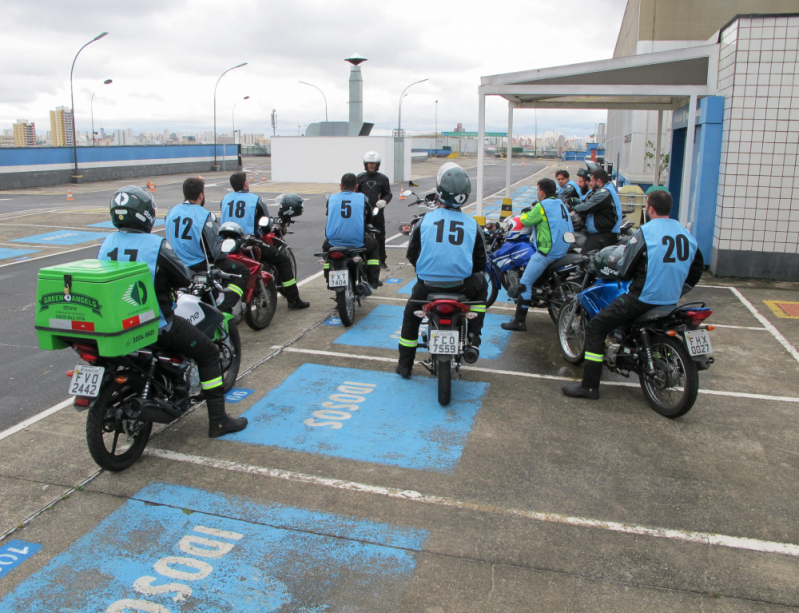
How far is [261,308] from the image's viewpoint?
7.53 meters

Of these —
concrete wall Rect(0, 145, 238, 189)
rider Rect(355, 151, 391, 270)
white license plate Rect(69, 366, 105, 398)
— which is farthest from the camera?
concrete wall Rect(0, 145, 238, 189)

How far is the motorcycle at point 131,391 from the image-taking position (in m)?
3.92

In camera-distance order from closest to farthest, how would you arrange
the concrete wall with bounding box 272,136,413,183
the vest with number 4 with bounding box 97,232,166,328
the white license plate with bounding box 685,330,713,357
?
the vest with number 4 with bounding box 97,232,166,328 < the white license plate with bounding box 685,330,713,357 < the concrete wall with bounding box 272,136,413,183

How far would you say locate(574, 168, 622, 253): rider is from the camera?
7656 mm

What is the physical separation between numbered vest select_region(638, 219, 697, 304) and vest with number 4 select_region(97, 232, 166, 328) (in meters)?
3.69

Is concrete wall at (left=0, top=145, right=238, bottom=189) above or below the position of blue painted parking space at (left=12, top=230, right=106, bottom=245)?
above

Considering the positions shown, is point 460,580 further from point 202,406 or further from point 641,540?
point 202,406

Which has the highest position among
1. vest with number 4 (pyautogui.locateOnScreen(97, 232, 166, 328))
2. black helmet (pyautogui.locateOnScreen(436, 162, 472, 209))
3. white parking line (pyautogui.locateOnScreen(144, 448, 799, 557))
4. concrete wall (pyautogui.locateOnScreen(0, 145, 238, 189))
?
concrete wall (pyautogui.locateOnScreen(0, 145, 238, 189))

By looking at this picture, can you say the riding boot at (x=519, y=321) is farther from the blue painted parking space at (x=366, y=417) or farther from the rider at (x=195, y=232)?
the rider at (x=195, y=232)

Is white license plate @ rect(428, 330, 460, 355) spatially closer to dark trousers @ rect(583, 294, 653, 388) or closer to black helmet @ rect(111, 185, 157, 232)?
dark trousers @ rect(583, 294, 653, 388)

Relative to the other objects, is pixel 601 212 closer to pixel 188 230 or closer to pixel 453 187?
pixel 453 187

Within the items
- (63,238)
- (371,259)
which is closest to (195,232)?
(371,259)

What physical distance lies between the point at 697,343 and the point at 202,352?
375 centimetres

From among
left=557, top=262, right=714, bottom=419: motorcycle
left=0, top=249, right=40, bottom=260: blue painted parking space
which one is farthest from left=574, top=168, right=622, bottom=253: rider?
left=0, top=249, right=40, bottom=260: blue painted parking space
